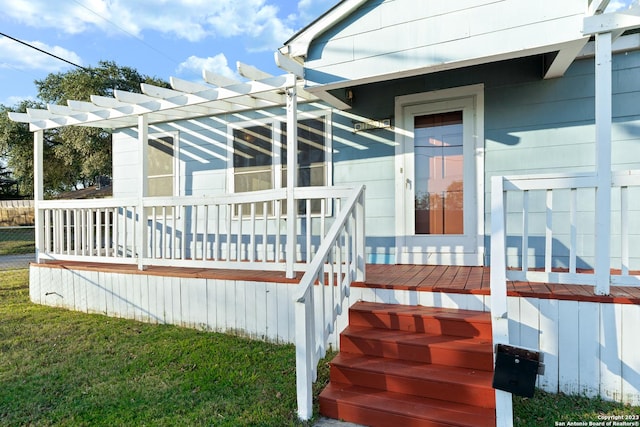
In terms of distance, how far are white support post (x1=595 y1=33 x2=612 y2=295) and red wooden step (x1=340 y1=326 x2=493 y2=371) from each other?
93 centimetres

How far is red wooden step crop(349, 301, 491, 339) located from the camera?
2.71 m

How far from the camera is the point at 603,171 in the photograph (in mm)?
2621

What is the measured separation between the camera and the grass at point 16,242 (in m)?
12.9

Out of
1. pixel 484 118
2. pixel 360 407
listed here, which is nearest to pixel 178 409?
pixel 360 407

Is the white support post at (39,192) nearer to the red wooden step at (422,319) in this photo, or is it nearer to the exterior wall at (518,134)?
the exterior wall at (518,134)

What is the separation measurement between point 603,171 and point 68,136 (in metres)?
16.9

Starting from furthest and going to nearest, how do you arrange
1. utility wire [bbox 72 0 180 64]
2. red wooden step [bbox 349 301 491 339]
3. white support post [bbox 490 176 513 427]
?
utility wire [bbox 72 0 180 64]
red wooden step [bbox 349 301 491 339]
white support post [bbox 490 176 513 427]

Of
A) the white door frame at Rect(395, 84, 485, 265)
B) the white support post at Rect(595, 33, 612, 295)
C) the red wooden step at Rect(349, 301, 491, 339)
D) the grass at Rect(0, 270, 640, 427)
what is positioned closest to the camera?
the grass at Rect(0, 270, 640, 427)

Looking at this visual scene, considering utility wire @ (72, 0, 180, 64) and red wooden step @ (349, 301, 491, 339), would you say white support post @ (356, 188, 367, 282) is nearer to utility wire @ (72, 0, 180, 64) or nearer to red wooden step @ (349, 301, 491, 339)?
red wooden step @ (349, 301, 491, 339)

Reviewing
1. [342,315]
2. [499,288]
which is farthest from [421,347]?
[342,315]

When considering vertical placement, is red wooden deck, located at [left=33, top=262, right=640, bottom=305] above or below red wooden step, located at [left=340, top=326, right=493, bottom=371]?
above

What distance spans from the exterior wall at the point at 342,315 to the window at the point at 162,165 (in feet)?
5.59

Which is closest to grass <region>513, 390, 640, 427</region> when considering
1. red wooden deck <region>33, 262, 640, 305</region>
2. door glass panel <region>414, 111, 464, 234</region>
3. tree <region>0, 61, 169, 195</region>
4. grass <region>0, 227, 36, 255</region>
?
red wooden deck <region>33, 262, 640, 305</region>

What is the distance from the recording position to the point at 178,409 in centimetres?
247
